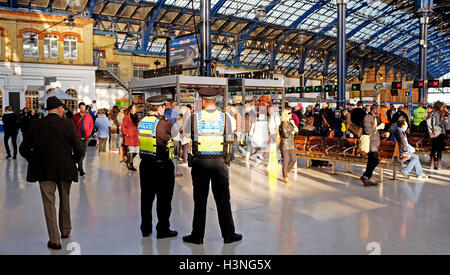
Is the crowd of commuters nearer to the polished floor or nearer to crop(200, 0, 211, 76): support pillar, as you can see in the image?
the polished floor

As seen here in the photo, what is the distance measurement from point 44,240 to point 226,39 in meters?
39.1

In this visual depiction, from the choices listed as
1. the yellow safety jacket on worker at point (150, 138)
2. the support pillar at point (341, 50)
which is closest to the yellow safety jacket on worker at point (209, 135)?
the yellow safety jacket on worker at point (150, 138)

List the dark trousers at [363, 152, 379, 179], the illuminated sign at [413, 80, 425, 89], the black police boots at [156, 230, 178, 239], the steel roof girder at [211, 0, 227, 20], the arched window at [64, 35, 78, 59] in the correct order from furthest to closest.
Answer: the steel roof girder at [211, 0, 227, 20] < the arched window at [64, 35, 78, 59] < the illuminated sign at [413, 80, 425, 89] < the dark trousers at [363, 152, 379, 179] < the black police boots at [156, 230, 178, 239]

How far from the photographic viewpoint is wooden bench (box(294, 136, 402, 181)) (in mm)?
8883

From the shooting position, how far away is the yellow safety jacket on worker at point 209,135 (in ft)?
15.7

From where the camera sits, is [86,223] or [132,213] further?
[132,213]

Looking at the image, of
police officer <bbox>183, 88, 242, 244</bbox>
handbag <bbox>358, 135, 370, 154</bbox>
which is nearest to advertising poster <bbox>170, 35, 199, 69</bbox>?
handbag <bbox>358, 135, 370, 154</bbox>

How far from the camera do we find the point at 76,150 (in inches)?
192

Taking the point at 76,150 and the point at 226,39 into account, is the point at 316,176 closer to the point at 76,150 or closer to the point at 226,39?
the point at 76,150

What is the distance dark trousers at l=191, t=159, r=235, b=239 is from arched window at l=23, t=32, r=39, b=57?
2879 centimetres

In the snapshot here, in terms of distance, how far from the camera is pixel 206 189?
4891mm
